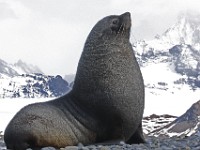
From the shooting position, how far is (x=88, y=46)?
41.4 feet

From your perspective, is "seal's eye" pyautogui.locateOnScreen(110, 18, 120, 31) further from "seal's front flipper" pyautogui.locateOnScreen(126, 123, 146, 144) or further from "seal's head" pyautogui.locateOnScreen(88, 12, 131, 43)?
"seal's front flipper" pyautogui.locateOnScreen(126, 123, 146, 144)

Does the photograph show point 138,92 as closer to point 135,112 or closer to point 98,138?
point 135,112

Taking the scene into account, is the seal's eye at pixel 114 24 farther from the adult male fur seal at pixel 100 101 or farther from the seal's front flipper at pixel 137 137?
the seal's front flipper at pixel 137 137

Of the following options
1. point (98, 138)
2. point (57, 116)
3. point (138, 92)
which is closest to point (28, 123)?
point (57, 116)

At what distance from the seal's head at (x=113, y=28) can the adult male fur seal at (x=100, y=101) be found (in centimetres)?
2

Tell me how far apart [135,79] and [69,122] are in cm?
166

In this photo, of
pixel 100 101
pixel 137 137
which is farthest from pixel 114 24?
pixel 137 137

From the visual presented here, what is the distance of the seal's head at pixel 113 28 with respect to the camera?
12.7m

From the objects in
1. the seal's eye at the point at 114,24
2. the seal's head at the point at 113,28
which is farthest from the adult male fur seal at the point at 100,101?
the seal's eye at the point at 114,24

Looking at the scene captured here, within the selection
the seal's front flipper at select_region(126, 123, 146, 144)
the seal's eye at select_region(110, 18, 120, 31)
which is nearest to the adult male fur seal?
the seal's eye at select_region(110, 18, 120, 31)

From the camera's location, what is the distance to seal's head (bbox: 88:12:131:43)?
500 inches

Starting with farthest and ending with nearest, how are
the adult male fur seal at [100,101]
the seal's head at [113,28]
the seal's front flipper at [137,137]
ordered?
the seal's front flipper at [137,137] → the seal's head at [113,28] → the adult male fur seal at [100,101]

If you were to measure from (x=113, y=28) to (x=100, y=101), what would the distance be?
5.50ft

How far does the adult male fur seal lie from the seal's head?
23 mm
